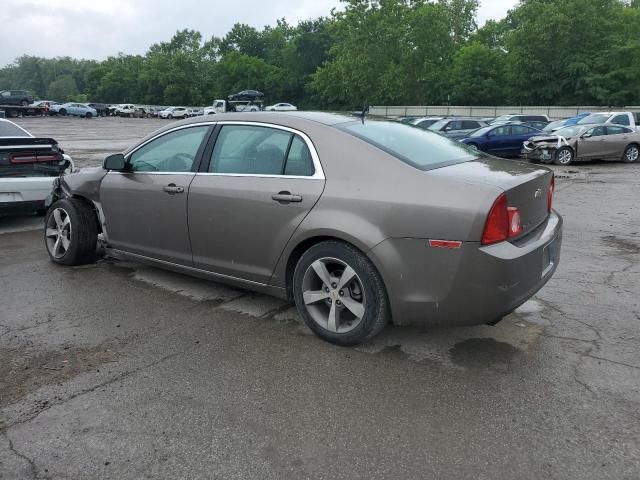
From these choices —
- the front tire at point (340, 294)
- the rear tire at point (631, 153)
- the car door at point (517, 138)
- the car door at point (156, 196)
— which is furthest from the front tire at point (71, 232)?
the rear tire at point (631, 153)

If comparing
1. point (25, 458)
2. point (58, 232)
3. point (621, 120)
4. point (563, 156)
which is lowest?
point (25, 458)

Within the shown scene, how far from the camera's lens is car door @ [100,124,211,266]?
15.1 feet

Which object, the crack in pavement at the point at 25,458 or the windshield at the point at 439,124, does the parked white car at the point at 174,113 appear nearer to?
the windshield at the point at 439,124

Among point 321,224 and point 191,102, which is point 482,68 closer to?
point 191,102

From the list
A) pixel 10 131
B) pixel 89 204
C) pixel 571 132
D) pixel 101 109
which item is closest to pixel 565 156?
pixel 571 132

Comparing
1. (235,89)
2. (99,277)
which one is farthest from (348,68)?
(99,277)

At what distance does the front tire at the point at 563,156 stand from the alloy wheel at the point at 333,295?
15.5 metres

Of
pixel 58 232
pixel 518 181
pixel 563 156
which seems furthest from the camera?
pixel 563 156

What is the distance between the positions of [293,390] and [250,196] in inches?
59.7

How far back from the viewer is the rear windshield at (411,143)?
3.78m

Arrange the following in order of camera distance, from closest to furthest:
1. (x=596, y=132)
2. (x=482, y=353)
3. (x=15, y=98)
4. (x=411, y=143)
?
(x=482, y=353)
(x=411, y=143)
(x=596, y=132)
(x=15, y=98)

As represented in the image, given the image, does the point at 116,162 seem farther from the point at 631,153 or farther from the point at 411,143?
the point at 631,153

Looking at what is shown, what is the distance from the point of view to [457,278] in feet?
10.7

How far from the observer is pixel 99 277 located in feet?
17.8
